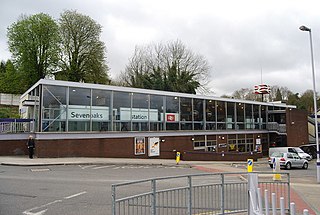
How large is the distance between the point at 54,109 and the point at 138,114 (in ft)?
25.8

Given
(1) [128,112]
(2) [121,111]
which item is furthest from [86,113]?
Answer: (1) [128,112]

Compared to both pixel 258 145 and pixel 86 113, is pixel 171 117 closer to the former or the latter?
pixel 86 113

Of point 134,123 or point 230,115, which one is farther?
point 230,115

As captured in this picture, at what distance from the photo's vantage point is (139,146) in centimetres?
2891

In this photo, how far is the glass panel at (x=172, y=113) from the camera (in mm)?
32003

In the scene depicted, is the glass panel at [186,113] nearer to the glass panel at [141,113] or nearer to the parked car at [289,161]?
the glass panel at [141,113]

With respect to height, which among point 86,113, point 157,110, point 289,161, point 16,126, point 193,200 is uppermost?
point 157,110

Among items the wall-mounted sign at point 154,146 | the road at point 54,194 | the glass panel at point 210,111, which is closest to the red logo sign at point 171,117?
the wall-mounted sign at point 154,146

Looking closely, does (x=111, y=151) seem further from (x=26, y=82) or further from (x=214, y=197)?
(x=26, y=82)

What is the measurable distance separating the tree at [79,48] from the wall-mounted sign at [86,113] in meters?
22.0

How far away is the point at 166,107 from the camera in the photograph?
1268 inches

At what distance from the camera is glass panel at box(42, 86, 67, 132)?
24.0m

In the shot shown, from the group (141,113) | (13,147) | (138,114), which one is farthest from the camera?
(141,113)

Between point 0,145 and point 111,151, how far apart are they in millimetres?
8503
